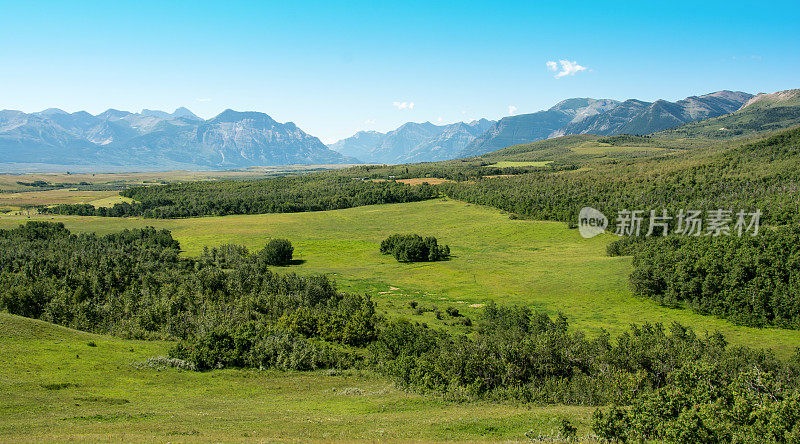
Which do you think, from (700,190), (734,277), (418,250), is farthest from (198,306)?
(700,190)

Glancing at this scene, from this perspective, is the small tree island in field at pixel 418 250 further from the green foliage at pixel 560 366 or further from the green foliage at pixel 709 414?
the green foliage at pixel 709 414

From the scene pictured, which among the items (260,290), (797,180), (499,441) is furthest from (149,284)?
(797,180)

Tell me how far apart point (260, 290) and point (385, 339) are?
3405cm

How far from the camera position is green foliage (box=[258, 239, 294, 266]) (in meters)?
124

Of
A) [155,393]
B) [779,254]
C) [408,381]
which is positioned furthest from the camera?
[779,254]

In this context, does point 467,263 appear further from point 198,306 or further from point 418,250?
point 198,306

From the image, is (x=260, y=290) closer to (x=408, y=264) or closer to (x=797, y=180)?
(x=408, y=264)

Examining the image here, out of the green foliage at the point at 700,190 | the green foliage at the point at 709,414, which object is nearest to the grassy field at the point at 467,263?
the green foliage at the point at 700,190

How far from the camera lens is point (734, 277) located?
76875 mm

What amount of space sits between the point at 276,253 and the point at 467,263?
169 ft

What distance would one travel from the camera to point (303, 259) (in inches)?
5143

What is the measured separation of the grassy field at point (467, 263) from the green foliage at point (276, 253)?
5087mm

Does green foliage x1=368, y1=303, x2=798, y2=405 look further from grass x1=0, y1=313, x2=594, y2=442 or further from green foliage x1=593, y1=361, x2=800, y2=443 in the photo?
green foliage x1=593, y1=361, x2=800, y2=443

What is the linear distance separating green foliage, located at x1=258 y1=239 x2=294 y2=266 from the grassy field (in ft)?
16.7
